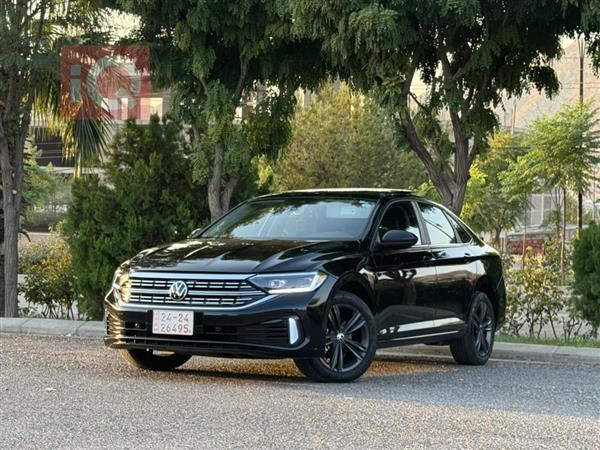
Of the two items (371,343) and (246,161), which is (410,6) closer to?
(246,161)

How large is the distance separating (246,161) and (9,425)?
8.93m

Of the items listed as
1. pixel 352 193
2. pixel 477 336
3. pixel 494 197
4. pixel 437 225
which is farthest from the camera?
pixel 494 197

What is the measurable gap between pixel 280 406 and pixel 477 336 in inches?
160

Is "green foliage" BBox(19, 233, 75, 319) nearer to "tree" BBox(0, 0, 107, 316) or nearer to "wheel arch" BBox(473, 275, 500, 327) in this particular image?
"tree" BBox(0, 0, 107, 316)

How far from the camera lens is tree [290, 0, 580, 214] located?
1373 centimetres

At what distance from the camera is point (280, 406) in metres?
8.92

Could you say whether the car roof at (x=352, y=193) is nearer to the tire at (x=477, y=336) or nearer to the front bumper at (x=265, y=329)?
the tire at (x=477, y=336)

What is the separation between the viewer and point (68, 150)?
749 inches

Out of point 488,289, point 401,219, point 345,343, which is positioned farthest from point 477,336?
point 345,343

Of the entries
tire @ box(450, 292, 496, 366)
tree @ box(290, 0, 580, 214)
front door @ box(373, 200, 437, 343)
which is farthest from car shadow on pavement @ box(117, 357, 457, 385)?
tree @ box(290, 0, 580, 214)

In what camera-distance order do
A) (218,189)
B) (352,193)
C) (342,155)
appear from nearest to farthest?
(352,193) → (218,189) → (342,155)

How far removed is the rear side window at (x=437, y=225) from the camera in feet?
39.5

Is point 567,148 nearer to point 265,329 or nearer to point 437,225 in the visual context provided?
point 437,225

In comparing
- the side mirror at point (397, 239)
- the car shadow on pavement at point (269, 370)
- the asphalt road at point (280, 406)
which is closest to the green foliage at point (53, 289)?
the asphalt road at point (280, 406)
